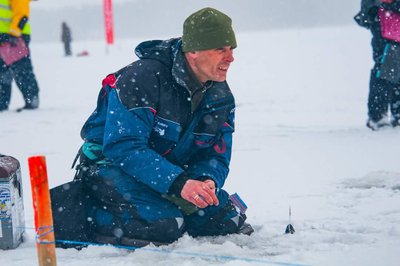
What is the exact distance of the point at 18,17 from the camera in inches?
265

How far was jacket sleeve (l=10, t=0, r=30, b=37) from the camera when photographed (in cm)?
671

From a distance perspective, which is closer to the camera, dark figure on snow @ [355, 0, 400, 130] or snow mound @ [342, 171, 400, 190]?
snow mound @ [342, 171, 400, 190]

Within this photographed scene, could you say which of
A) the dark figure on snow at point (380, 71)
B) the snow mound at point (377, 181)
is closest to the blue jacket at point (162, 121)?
the snow mound at point (377, 181)

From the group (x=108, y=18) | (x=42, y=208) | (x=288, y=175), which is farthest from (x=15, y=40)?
(x=108, y=18)

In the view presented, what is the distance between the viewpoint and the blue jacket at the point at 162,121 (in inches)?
93.6

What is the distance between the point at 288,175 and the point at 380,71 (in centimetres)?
172

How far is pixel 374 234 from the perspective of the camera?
8.64 ft

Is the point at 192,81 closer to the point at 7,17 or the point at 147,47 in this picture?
the point at 147,47

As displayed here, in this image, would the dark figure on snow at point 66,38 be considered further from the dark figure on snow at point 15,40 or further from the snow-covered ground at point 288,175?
the dark figure on snow at point 15,40

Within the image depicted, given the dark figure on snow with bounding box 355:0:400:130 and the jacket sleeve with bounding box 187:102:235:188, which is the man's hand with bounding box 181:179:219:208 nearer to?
the jacket sleeve with bounding box 187:102:235:188

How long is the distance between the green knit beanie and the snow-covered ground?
2.92 feet

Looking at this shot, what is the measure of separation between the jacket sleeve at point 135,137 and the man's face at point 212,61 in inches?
9.6

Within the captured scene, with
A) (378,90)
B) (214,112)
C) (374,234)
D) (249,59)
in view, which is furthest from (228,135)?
(249,59)

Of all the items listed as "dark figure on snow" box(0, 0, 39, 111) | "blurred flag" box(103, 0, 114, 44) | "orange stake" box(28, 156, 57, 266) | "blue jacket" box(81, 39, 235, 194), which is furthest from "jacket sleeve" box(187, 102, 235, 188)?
"blurred flag" box(103, 0, 114, 44)
